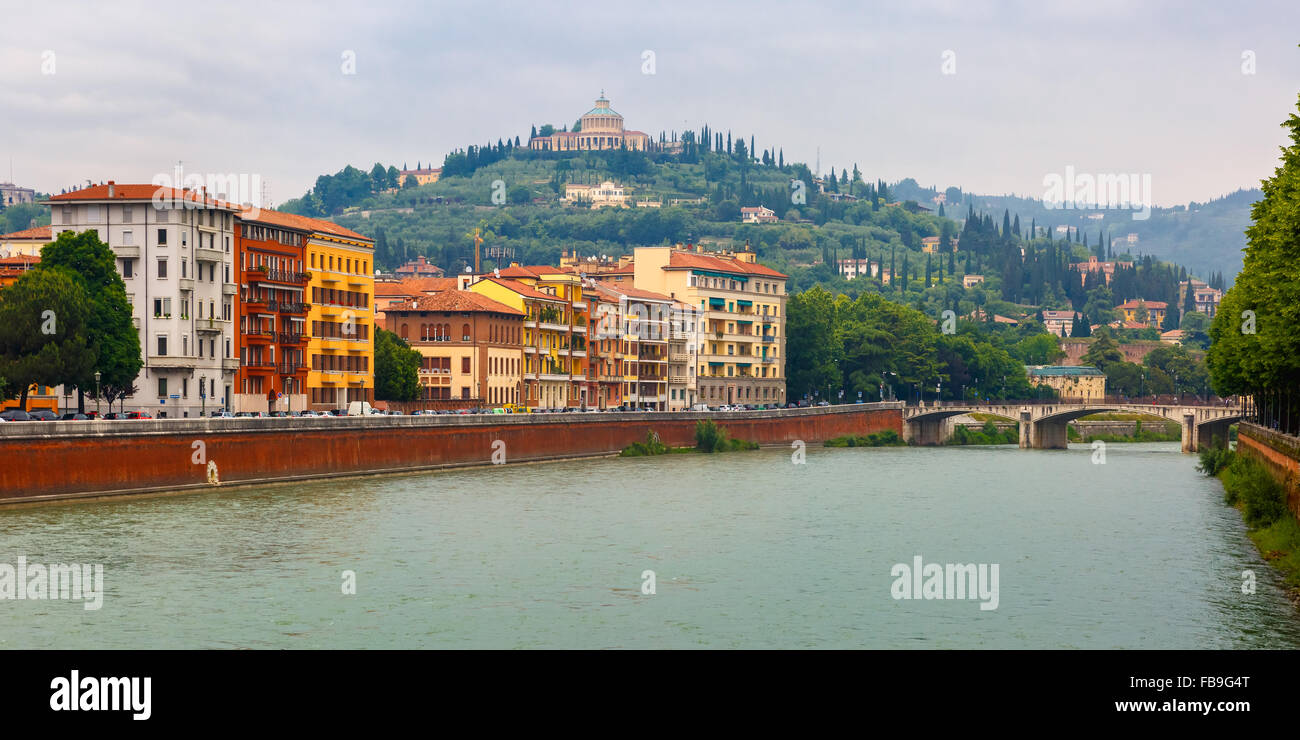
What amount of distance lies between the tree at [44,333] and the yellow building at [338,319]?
25538 millimetres

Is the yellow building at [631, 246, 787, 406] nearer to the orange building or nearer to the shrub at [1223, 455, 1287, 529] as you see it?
the orange building

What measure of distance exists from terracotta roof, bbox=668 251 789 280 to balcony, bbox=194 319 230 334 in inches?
2571

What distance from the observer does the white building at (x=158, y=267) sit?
86.7 meters

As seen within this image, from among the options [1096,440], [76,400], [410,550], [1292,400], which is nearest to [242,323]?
[76,400]

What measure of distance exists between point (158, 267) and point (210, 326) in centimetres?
449

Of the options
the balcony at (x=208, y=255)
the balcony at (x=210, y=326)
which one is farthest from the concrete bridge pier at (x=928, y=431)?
the balcony at (x=208, y=255)

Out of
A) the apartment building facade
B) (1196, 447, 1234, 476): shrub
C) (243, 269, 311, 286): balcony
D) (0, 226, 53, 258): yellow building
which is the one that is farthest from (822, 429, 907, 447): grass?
(0, 226, 53, 258): yellow building

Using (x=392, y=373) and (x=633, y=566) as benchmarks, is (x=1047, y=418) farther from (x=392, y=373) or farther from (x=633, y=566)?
(x=633, y=566)

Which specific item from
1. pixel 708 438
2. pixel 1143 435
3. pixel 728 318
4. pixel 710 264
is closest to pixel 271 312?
pixel 708 438

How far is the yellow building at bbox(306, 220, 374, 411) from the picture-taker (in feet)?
335
